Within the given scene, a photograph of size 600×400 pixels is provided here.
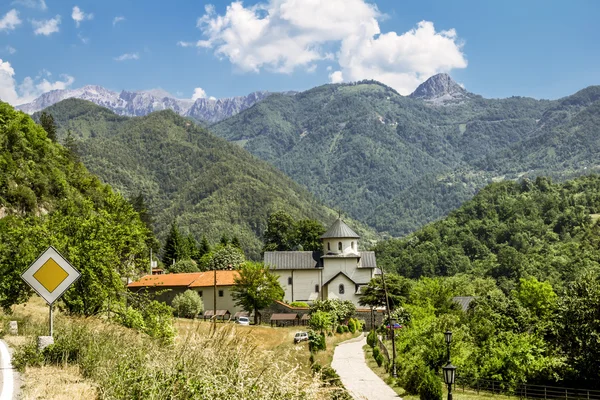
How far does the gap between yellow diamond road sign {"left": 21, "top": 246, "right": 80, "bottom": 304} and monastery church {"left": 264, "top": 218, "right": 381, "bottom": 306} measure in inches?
2596

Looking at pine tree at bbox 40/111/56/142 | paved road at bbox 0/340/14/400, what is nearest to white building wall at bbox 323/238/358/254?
pine tree at bbox 40/111/56/142

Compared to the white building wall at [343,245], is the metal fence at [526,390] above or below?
below

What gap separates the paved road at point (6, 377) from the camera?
8711 millimetres

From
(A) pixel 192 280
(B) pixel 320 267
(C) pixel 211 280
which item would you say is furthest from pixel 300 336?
(B) pixel 320 267

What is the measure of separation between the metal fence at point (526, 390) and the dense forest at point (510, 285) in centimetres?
43

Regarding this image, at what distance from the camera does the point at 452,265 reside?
149 meters

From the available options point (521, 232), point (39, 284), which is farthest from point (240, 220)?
point (39, 284)

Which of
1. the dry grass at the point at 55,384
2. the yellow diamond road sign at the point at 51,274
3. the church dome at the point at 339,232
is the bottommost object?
the dry grass at the point at 55,384

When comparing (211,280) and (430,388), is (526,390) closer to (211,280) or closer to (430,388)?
(430,388)

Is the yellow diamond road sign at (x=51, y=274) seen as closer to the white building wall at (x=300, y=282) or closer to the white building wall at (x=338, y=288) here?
the white building wall at (x=338, y=288)

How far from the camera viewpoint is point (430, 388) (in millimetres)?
24875

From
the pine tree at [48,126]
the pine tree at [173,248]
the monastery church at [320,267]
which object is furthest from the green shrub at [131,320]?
the pine tree at [173,248]

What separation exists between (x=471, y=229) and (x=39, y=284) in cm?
16399

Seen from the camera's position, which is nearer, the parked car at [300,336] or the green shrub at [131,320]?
the green shrub at [131,320]
